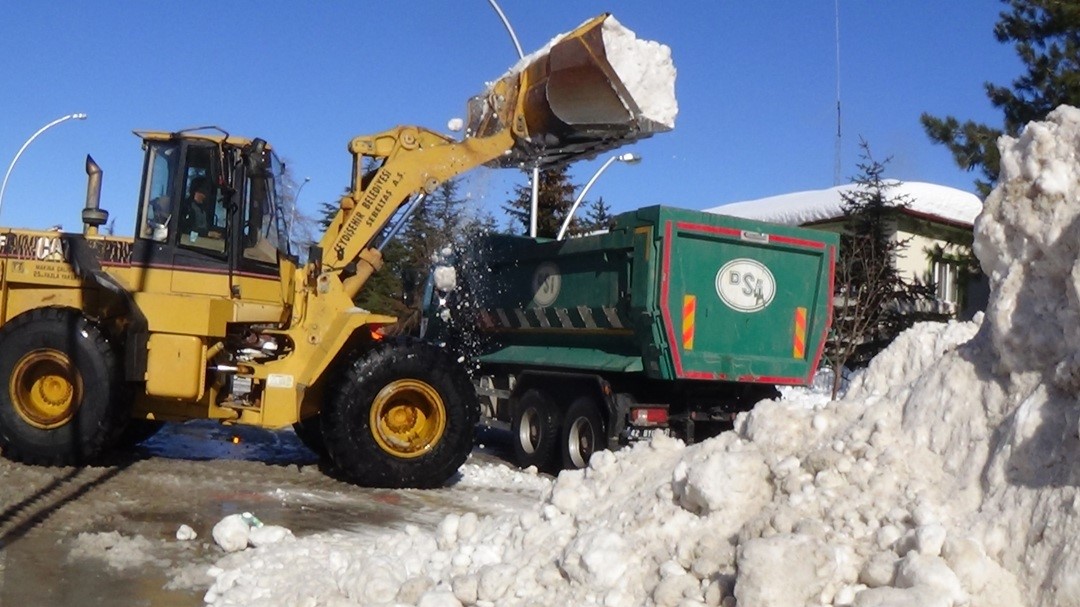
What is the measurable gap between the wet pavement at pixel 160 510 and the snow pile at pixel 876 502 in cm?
72

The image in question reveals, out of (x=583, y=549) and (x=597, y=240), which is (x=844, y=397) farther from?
(x=597, y=240)

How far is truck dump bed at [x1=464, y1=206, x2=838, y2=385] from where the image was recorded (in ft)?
33.5

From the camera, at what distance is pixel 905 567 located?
4.00m

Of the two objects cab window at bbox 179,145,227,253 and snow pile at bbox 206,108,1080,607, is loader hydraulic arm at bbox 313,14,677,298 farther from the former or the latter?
snow pile at bbox 206,108,1080,607

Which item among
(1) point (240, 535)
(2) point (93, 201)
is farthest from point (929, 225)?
(1) point (240, 535)

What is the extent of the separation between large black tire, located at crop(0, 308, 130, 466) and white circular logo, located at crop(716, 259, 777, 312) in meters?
5.37

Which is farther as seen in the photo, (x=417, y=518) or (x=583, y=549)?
(x=417, y=518)

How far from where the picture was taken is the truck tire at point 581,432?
35.8 ft

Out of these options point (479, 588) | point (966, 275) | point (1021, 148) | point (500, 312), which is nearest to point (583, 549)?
point (479, 588)

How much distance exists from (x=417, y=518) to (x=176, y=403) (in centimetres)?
242

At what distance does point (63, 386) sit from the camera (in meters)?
9.02

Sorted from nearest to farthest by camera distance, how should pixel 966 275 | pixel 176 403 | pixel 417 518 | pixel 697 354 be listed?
pixel 417 518
pixel 176 403
pixel 697 354
pixel 966 275

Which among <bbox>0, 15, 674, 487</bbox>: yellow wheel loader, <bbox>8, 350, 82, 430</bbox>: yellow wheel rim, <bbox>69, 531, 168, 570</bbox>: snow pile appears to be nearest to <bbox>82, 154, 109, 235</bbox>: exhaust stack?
<bbox>0, 15, 674, 487</bbox>: yellow wheel loader

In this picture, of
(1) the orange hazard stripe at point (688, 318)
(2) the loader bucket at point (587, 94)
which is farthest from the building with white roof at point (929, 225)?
(2) the loader bucket at point (587, 94)
